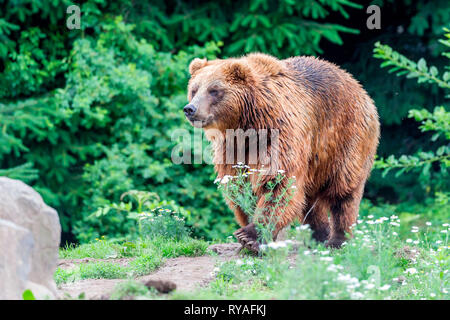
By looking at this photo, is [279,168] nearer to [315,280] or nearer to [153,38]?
[315,280]

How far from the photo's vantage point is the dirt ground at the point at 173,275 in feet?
15.6

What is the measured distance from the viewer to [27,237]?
3.92m

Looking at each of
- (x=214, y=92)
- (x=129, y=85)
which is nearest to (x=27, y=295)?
(x=214, y=92)

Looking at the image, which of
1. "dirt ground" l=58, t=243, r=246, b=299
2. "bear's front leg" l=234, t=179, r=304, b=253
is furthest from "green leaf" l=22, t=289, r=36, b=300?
"bear's front leg" l=234, t=179, r=304, b=253

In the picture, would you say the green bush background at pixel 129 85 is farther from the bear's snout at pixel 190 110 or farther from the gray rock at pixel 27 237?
the gray rock at pixel 27 237

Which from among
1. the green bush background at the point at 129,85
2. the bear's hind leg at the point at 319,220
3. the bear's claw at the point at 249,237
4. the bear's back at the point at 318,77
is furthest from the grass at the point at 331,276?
the green bush background at the point at 129,85

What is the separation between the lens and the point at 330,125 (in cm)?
624

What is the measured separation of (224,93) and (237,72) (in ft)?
0.79

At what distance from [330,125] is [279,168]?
32.8 inches

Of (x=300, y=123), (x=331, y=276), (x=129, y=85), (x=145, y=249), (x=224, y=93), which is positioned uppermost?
(x=224, y=93)

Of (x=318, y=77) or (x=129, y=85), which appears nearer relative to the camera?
(x=318, y=77)

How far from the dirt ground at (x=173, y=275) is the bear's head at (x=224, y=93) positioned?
1203mm

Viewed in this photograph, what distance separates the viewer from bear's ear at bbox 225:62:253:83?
5875mm

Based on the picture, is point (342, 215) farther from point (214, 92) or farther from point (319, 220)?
point (214, 92)
